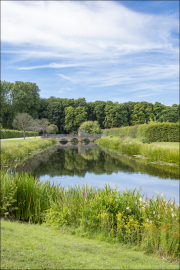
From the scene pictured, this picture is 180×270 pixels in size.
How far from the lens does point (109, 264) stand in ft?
10.6

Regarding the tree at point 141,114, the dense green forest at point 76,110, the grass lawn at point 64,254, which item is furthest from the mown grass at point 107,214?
the tree at point 141,114

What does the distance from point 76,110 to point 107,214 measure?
61175 mm

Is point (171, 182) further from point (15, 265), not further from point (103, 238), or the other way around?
point (15, 265)

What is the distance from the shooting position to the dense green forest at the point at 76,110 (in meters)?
55.8

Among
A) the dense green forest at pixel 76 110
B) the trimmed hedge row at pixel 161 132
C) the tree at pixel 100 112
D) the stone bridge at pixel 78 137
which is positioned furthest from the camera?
the tree at pixel 100 112

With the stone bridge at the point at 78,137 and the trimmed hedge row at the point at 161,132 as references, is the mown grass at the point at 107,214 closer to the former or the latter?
the trimmed hedge row at the point at 161,132

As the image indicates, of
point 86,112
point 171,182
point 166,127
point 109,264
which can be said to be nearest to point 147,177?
point 171,182

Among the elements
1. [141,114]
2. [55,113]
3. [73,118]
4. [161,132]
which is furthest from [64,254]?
[141,114]

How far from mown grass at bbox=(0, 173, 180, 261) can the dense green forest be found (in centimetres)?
5032

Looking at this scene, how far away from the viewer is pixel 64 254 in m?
3.42

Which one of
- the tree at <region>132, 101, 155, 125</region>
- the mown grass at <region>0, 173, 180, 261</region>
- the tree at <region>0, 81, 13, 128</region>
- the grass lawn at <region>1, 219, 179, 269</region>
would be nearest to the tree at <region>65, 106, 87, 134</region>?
the tree at <region>132, 101, 155, 125</region>

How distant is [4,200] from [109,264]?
3.63 metres

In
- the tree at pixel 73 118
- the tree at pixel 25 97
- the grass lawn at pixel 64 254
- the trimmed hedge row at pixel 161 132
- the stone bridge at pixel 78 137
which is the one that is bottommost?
the grass lawn at pixel 64 254

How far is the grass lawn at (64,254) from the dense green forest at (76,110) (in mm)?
52569
